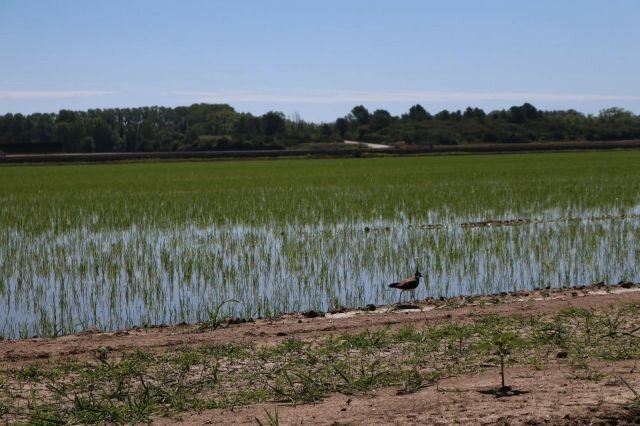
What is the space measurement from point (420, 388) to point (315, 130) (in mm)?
115427

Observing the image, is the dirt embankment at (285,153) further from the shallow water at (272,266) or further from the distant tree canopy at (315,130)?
the shallow water at (272,266)

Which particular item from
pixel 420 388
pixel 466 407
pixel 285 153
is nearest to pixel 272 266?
pixel 420 388

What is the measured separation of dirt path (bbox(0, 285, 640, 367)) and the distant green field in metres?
1.04

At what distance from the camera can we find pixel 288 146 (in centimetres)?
9519

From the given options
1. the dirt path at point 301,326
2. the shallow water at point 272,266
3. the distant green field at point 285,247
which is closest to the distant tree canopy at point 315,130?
the distant green field at point 285,247

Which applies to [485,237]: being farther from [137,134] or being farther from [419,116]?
[419,116]

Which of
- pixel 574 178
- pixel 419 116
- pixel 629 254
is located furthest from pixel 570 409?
pixel 419 116

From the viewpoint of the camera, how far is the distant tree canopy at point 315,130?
10231cm

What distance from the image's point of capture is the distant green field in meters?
11.5

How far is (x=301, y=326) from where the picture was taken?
894cm

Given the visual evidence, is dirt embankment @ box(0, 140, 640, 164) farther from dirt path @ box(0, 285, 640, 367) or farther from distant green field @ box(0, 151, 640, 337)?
dirt path @ box(0, 285, 640, 367)

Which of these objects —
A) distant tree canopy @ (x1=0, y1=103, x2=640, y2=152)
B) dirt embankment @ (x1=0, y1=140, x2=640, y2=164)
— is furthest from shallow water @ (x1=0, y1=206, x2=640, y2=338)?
distant tree canopy @ (x1=0, y1=103, x2=640, y2=152)

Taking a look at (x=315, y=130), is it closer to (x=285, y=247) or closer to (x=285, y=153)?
(x=285, y=153)

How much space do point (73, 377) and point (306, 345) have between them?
6.62 feet
